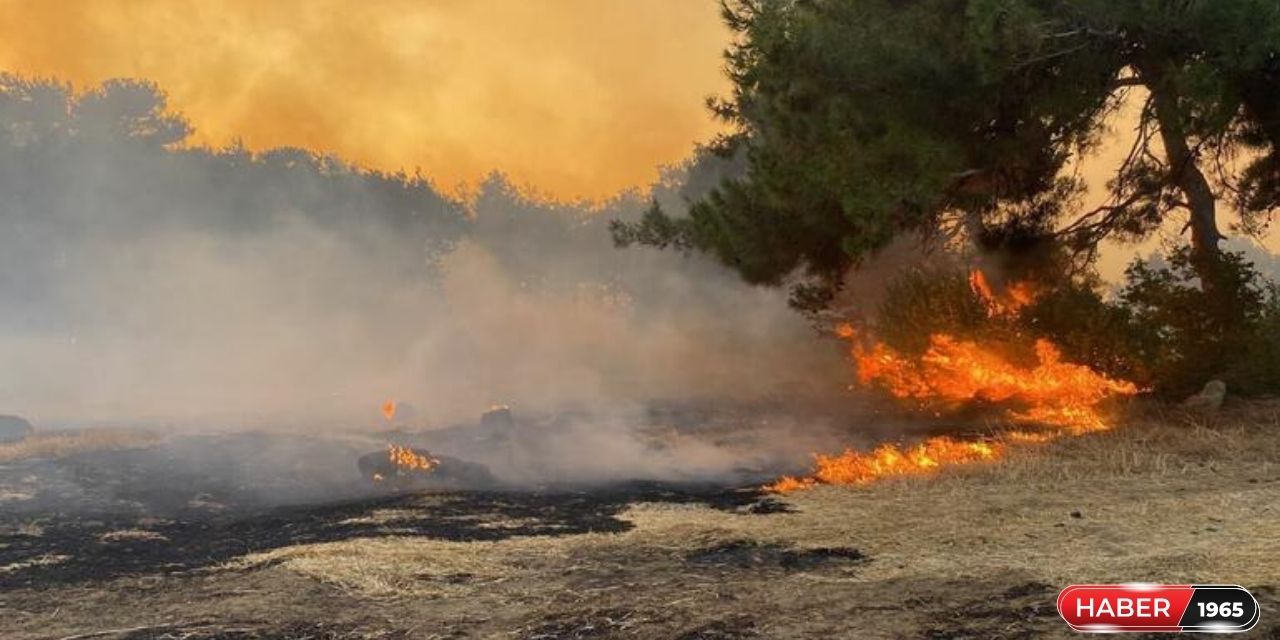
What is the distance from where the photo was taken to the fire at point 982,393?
14.6 meters

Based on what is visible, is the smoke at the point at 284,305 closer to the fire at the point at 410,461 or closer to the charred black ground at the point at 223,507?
the charred black ground at the point at 223,507

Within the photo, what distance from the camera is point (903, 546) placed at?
8883 mm

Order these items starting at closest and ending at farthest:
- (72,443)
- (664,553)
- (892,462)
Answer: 1. (664,553)
2. (892,462)
3. (72,443)

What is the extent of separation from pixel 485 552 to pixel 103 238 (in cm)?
4237

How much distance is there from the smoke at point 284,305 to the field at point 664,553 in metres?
16.1

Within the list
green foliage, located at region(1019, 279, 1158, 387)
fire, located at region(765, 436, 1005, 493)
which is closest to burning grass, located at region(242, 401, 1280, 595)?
fire, located at region(765, 436, 1005, 493)

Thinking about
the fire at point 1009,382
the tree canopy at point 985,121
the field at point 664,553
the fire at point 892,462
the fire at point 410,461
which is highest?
the tree canopy at point 985,121

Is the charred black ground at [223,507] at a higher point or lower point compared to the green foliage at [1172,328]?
lower

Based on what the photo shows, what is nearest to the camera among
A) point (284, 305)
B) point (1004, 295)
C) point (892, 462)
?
point (892, 462)

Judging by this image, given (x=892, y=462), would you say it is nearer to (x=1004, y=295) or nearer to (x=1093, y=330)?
(x=1093, y=330)

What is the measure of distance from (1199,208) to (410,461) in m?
12.8

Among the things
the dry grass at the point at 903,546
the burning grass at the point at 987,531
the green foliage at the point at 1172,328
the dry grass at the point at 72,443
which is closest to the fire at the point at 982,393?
the green foliage at the point at 1172,328

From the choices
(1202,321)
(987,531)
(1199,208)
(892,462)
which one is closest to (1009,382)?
(1202,321)

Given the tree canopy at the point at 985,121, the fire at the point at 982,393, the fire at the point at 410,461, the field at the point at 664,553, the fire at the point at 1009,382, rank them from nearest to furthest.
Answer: the field at the point at 664,553
the tree canopy at the point at 985,121
the fire at the point at 982,393
the fire at the point at 410,461
the fire at the point at 1009,382
